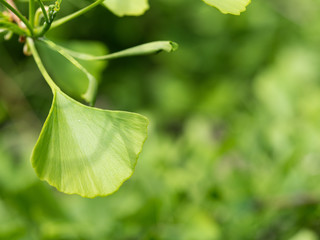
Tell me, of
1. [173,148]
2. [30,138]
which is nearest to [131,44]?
[30,138]

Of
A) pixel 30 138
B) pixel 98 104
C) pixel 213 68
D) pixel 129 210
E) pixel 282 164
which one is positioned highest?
pixel 282 164

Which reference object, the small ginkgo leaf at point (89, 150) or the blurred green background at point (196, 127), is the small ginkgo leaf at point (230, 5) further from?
the blurred green background at point (196, 127)

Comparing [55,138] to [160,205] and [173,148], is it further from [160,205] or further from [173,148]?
[173,148]

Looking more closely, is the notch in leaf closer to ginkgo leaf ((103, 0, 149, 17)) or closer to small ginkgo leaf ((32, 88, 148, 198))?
small ginkgo leaf ((32, 88, 148, 198))

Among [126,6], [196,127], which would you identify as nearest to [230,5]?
[126,6]

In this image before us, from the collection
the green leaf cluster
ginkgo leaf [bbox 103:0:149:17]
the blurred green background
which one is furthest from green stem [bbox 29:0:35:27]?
the blurred green background

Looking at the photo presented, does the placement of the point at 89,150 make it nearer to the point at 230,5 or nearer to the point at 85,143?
the point at 85,143
